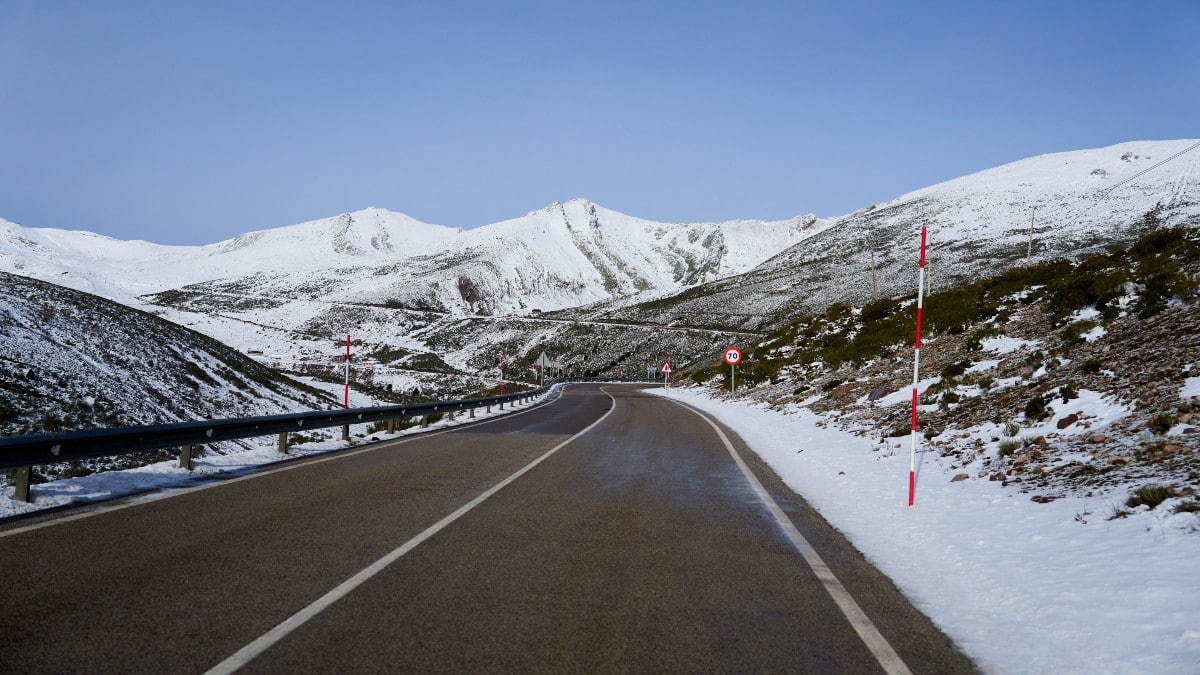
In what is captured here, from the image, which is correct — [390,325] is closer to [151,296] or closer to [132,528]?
[151,296]

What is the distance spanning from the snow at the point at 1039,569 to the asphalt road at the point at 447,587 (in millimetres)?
386

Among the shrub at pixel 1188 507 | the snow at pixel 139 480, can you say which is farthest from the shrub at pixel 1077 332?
the snow at pixel 139 480

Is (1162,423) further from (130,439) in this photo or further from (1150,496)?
(130,439)

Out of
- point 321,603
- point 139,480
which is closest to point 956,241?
point 139,480

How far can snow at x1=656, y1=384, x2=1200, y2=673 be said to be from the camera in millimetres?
4078

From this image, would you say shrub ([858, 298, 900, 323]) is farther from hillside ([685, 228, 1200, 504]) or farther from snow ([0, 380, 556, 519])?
snow ([0, 380, 556, 519])

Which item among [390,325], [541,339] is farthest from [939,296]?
[390,325]

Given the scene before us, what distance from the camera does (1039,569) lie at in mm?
5539

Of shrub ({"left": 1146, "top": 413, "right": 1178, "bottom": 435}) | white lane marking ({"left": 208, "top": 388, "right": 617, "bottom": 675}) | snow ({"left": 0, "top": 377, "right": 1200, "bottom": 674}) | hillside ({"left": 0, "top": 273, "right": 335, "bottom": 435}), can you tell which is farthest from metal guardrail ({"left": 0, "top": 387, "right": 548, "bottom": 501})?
shrub ({"left": 1146, "top": 413, "right": 1178, "bottom": 435})

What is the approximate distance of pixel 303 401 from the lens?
26828mm

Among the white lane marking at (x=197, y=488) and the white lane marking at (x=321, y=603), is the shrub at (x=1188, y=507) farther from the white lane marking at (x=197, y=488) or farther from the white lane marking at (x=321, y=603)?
the white lane marking at (x=197, y=488)

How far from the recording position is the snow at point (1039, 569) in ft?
13.4

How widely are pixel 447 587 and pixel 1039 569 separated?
4.44m

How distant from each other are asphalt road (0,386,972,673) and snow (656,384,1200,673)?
0.39 metres
